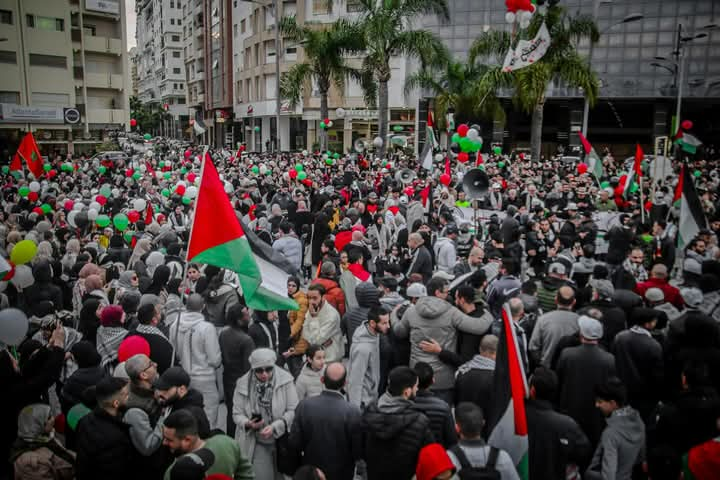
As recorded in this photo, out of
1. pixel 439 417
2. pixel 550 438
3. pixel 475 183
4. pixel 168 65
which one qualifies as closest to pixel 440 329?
pixel 439 417

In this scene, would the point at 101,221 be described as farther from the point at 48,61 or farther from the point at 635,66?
the point at 635,66

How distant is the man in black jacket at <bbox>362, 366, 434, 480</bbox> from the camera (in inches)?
143

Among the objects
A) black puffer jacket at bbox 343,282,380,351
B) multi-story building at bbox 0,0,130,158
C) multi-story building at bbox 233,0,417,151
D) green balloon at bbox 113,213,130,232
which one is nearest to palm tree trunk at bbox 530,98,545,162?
multi-story building at bbox 233,0,417,151

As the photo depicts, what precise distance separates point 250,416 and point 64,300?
485 centimetres

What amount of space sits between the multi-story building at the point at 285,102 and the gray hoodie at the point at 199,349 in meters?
34.0

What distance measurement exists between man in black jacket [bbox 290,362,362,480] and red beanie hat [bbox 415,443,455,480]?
0.77 metres

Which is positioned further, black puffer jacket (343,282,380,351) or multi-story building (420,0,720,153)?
multi-story building (420,0,720,153)

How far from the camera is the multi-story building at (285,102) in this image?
Answer: 43.3 m

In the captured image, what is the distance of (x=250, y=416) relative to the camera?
4.29 m

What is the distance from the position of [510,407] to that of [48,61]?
145 ft

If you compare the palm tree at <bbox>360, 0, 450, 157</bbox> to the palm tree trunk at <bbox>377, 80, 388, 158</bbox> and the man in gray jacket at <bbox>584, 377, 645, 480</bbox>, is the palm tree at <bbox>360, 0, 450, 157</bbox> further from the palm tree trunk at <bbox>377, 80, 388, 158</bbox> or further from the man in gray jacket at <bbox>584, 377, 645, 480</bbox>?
the man in gray jacket at <bbox>584, 377, 645, 480</bbox>

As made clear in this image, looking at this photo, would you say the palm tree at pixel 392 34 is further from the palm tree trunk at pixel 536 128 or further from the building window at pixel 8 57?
the building window at pixel 8 57

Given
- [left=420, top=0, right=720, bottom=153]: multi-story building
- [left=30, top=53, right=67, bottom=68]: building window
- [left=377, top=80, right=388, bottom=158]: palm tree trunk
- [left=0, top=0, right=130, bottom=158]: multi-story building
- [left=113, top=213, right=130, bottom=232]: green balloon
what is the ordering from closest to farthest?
[left=113, top=213, right=130, bottom=232]: green balloon → [left=377, top=80, right=388, bottom=158]: palm tree trunk → [left=420, top=0, right=720, bottom=153]: multi-story building → [left=0, top=0, right=130, bottom=158]: multi-story building → [left=30, top=53, right=67, bottom=68]: building window

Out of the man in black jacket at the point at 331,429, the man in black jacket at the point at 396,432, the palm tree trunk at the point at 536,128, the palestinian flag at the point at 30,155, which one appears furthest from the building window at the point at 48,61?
the man in black jacket at the point at 396,432
